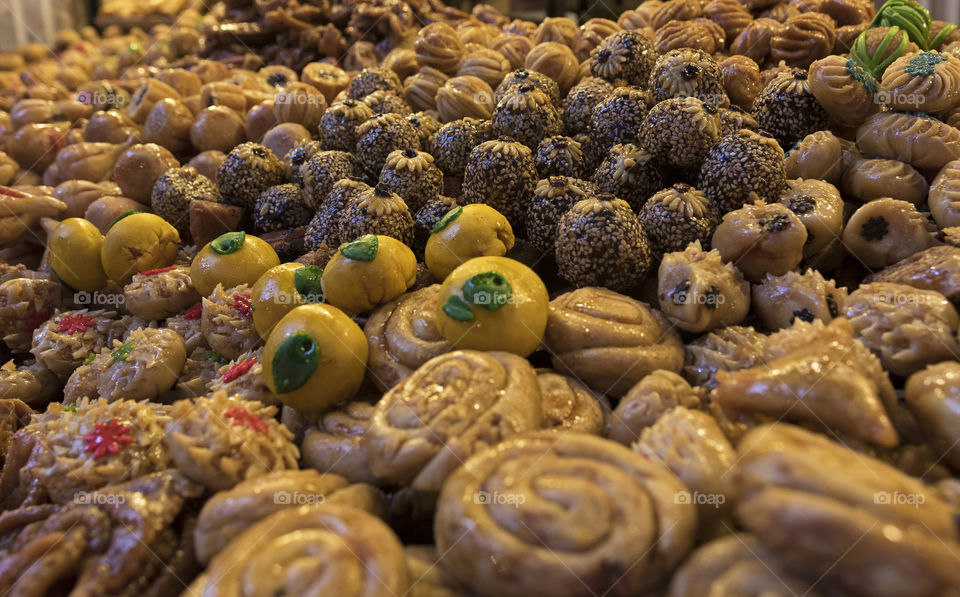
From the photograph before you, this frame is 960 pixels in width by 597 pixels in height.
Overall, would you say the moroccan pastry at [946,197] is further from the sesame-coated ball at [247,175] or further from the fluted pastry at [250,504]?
the sesame-coated ball at [247,175]

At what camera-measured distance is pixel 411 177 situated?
8.38ft

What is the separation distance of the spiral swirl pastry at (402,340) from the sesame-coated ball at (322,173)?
908mm

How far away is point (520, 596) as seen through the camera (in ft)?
3.87

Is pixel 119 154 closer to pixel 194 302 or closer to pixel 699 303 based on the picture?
pixel 194 302

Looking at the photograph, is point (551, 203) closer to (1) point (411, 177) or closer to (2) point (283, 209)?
(1) point (411, 177)

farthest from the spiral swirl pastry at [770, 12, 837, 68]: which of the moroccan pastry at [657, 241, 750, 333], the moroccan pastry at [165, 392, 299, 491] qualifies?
the moroccan pastry at [165, 392, 299, 491]

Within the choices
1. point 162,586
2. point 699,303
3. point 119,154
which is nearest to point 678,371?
point 699,303

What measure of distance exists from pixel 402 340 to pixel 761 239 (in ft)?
3.80

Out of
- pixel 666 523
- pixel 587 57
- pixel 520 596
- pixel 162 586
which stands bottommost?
pixel 162 586

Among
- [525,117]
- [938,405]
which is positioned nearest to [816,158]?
[525,117]

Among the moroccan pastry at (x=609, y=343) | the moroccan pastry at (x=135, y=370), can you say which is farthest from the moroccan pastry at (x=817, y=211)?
the moroccan pastry at (x=135, y=370)

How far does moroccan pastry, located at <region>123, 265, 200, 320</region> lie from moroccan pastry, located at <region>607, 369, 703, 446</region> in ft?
5.83

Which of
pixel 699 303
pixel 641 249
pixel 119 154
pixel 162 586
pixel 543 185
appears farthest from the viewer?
pixel 119 154

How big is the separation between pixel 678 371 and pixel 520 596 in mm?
906
